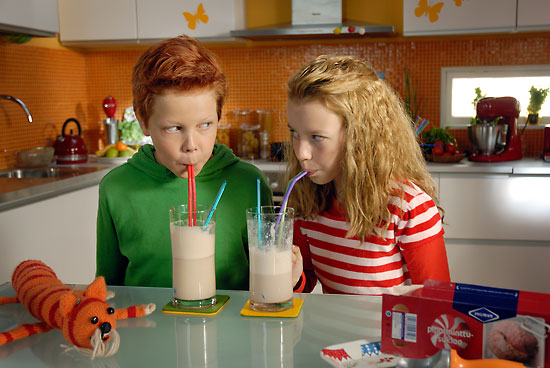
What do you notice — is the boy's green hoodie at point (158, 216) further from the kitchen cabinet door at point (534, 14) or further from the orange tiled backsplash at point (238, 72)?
the kitchen cabinet door at point (534, 14)

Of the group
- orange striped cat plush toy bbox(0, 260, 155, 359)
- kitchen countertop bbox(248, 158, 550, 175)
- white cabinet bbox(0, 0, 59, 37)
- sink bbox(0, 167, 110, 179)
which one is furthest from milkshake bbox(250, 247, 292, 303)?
white cabinet bbox(0, 0, 59, 37)

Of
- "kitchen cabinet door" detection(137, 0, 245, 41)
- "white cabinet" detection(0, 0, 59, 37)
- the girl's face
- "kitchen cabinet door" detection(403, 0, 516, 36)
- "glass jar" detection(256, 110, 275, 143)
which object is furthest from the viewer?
"glass jar" detection(256, 110, 275, 143)

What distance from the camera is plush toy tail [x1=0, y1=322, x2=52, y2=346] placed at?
2.62 feet

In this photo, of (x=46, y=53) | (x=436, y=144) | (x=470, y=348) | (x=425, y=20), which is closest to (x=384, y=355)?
(x=470, y=348)

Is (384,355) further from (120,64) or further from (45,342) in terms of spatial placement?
(120,64)

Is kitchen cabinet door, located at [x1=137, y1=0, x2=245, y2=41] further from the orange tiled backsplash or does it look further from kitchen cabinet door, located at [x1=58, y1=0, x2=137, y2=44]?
the orange tiled backsplash

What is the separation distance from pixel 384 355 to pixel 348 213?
55cm

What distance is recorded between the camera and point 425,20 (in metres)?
3.01

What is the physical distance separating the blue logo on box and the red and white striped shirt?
58 cm

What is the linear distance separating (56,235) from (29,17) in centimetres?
115

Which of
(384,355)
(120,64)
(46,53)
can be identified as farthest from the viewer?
(120,64)

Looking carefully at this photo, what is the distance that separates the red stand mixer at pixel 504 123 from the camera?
3020 mm

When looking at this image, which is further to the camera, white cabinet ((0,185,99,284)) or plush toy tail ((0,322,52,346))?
white cabinet ((0,185,99,284))

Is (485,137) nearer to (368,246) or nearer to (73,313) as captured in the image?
(368,246)
